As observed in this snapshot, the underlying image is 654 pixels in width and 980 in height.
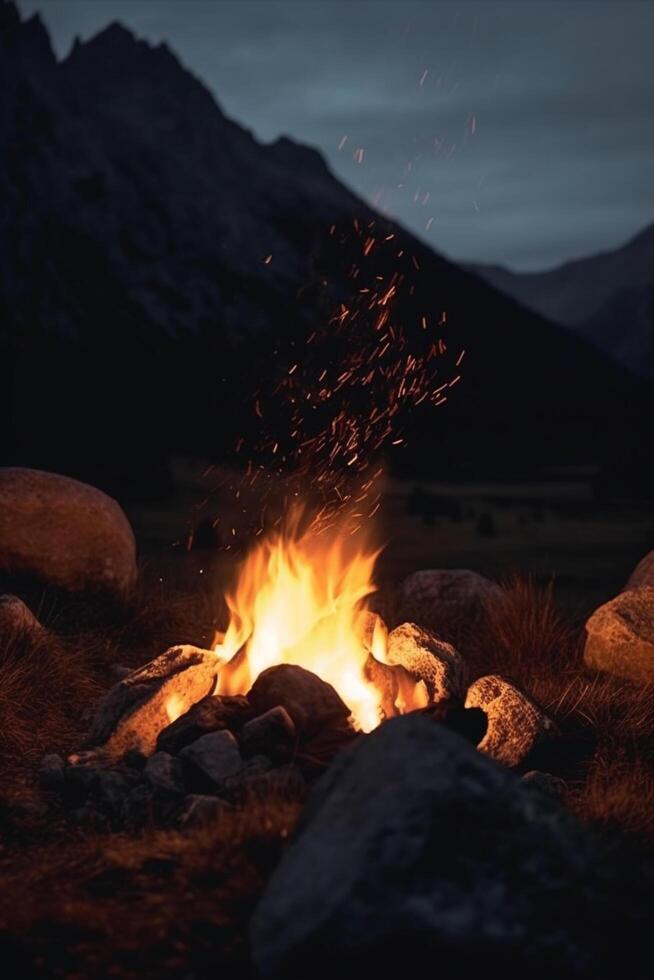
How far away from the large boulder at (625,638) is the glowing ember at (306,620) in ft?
6.31

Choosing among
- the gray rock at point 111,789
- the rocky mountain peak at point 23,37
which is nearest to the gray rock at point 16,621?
the gray rock at point 111,789

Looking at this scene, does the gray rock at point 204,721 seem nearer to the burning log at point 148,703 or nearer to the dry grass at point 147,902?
the burning log at point 148,703

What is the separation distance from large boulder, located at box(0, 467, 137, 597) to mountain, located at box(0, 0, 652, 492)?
2.83 meters

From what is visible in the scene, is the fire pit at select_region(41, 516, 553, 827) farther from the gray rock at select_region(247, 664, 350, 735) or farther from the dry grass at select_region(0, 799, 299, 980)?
the dry grass at select_region(0, 799, 299, 980)

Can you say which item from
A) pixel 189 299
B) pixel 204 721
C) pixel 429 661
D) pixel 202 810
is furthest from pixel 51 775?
pixel 189 299

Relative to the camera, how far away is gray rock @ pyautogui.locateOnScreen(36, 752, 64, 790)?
568 cm

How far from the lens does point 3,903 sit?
4066 mm

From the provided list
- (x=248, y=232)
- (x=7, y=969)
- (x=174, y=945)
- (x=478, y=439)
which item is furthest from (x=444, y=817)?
(x=248, y=232)

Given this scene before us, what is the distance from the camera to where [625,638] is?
774 cm

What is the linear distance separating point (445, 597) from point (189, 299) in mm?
25218

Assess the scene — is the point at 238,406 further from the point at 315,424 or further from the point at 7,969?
the point at 7,969

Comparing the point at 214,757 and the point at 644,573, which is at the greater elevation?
the point at 644,573

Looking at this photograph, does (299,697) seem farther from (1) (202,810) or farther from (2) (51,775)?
(2) (51,775)

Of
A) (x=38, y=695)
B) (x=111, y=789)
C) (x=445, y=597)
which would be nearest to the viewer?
(x=111, y=789)
